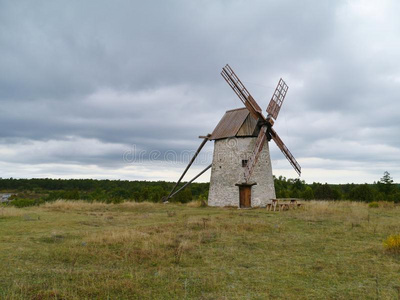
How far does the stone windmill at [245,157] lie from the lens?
2406 cm

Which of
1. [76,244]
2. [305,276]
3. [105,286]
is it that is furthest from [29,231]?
[305,276]

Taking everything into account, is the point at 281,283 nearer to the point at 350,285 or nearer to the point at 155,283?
the point at 350,285

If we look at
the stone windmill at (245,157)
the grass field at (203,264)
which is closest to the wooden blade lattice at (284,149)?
the stone windmill at (245,157)

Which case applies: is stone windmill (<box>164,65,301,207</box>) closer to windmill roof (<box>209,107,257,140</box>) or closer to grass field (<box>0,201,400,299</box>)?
windmill roof (<box>209,107,257,140</box>)

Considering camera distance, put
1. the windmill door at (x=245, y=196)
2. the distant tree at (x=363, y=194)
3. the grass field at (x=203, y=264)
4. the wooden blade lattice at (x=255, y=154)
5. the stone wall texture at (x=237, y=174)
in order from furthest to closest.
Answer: the distant tree at (x=363, y=194)
the stone wall texture at (x=237, y=174)
the windmill door at (x=245, y=196)
the wooden blade lattice at (x=255, y=154)
the grass field at (x=203, y=264)

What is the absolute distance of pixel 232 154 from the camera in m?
25.0

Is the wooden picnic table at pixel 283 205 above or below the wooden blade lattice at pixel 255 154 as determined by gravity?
below

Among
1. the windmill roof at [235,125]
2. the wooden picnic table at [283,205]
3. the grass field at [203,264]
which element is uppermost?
the windmill roof at [235,125]

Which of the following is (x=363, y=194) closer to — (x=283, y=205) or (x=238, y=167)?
(x=238, y=167)

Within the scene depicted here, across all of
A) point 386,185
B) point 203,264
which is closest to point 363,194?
point 386,185

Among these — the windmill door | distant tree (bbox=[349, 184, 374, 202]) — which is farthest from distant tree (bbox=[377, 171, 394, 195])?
the windmill door

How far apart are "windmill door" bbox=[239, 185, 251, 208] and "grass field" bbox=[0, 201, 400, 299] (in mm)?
11254

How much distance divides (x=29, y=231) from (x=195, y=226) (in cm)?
666

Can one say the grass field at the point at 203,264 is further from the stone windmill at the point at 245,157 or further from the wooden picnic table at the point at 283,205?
the stone windmill at the point at 245,157
